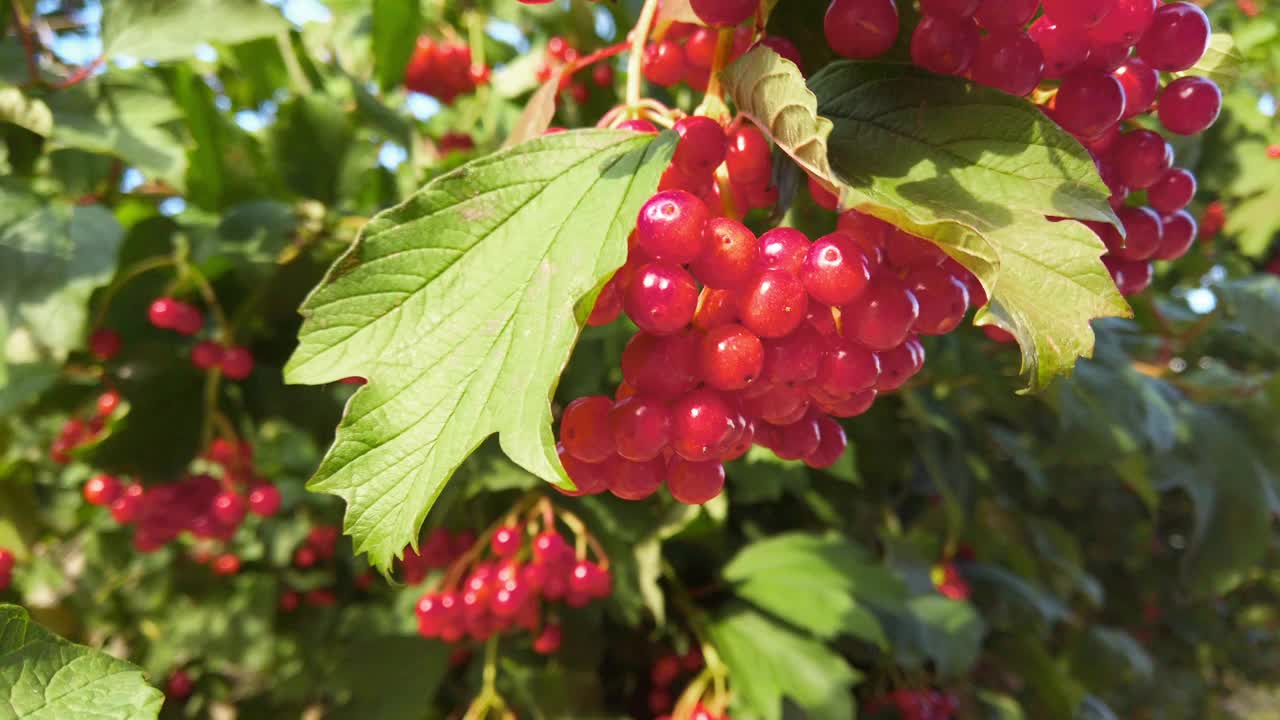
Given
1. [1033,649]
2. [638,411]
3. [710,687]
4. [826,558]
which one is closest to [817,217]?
[638,411]

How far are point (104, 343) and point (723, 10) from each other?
140cm

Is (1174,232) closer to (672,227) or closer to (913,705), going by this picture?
(672,227)

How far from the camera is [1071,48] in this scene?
575 mm

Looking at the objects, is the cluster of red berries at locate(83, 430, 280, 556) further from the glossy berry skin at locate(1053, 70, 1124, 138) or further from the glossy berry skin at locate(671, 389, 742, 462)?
the glossy berry skin at locate(1053, 70, 1124, 138)

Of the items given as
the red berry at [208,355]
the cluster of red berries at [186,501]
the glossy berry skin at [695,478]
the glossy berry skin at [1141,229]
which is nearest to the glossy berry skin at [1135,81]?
the glossy berry skin at [1141,229]

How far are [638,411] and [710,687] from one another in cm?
127

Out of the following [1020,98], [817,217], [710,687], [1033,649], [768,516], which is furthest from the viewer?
[1033,649]

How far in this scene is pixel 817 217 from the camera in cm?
91

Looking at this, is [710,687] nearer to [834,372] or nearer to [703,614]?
[703,614]

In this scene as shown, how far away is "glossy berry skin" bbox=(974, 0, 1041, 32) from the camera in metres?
0.54

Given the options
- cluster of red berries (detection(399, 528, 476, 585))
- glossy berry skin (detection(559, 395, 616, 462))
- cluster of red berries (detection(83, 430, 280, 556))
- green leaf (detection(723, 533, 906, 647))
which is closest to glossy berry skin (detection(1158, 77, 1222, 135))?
glossy berry skin (detection(559, 395, 616, 462))

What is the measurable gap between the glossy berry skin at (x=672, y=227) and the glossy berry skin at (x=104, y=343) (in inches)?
53.9

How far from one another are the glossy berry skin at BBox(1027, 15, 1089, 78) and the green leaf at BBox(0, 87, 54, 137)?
135 cm

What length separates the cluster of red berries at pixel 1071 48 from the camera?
0.54 m
